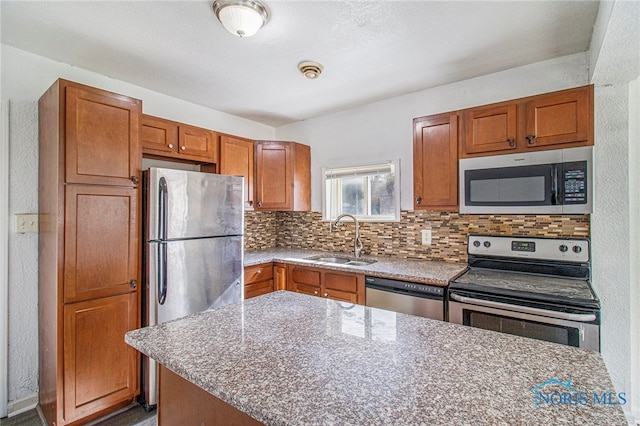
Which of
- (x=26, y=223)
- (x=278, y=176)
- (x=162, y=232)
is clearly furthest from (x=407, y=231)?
(x=26, y=223)

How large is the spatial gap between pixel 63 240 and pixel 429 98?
114 inches

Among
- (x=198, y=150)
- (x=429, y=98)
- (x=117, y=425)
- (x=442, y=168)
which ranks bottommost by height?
(x=117, y=425)

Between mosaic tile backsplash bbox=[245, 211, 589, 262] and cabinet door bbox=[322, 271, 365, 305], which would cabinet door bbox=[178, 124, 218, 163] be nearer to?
mosaic tile backsplash bbox=[245, 211, 589, 262]

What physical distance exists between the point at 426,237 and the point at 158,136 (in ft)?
7.91

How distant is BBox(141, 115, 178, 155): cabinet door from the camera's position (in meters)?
2.50

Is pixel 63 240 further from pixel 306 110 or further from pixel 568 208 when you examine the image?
pixel 568 208

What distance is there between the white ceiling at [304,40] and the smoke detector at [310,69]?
53mm

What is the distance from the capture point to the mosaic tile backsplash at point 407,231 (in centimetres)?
230

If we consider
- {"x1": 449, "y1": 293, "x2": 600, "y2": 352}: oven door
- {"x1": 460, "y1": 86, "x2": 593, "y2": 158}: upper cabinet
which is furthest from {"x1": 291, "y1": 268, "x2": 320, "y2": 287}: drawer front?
{"x1": 460, "y1": 86, "x2": 593, "y2": 158}: upper cabinet

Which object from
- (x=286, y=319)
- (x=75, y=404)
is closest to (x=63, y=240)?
(x=75, y=404)

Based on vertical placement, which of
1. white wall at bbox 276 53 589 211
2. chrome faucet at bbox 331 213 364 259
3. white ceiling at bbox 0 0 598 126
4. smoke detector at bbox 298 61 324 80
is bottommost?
chrome faucet at bbox 331 213 364 259

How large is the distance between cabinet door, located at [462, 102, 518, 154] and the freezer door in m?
1.80

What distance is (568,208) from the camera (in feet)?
6.35

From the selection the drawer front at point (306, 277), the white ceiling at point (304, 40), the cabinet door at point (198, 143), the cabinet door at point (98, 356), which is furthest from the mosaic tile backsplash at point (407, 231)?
the cabinet door at point (98, 356)
